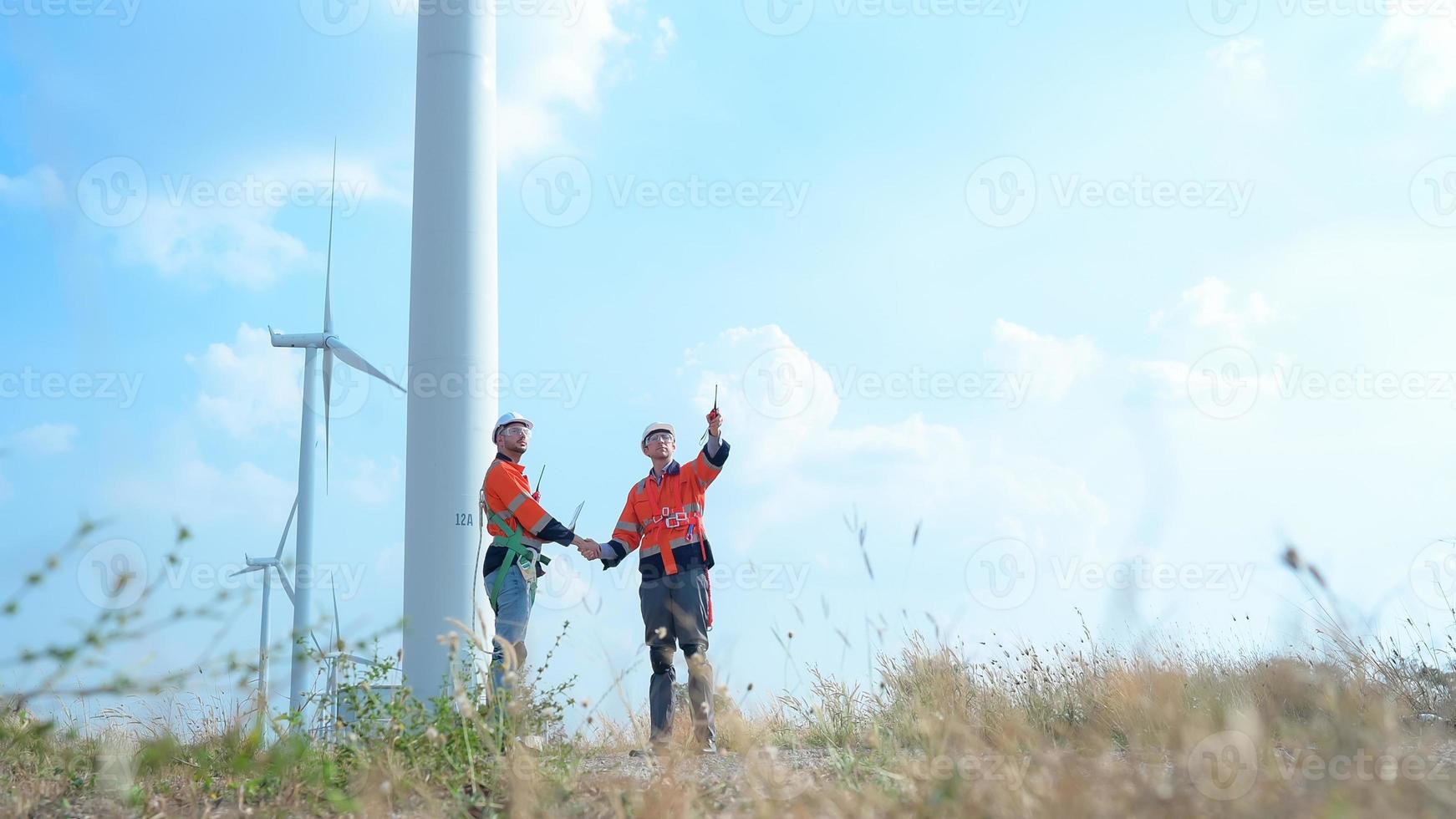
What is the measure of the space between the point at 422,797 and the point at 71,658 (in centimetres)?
A: 152

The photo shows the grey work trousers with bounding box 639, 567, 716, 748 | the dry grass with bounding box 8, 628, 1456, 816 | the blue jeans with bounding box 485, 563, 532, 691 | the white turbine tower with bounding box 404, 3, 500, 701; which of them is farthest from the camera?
the white turbine tower with bounding box 404, 3, 500, 701

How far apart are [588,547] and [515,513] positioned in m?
0.65

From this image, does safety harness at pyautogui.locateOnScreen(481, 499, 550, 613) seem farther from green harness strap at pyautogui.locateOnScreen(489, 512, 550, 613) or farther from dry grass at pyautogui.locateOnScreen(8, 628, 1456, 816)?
dry grass at pyautogui.locateOnScreen(8, 628, 1456, 816)

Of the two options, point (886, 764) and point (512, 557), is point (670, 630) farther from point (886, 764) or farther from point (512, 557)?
point (886, 764)

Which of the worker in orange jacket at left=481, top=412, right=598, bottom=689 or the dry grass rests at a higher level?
the worker in orange jacket at left=481, top=412, right=598, bottom=689

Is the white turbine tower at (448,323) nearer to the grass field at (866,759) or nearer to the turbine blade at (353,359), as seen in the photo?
the grass field at (866,759)

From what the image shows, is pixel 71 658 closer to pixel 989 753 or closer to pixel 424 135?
pixel 989 753

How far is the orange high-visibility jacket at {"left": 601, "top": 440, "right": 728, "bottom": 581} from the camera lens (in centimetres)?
772

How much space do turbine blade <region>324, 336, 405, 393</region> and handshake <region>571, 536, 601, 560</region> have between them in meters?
8.62

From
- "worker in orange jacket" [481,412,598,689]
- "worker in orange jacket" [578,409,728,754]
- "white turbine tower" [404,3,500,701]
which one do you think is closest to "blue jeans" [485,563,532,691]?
"worker in orange jacket" [481,412,598,689]

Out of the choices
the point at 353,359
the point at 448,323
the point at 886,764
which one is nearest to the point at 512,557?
the point at 448,323

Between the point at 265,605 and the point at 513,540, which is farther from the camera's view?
the point at 265,605

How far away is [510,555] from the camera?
24.5 ft

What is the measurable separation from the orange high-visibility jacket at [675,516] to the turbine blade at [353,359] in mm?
8918
